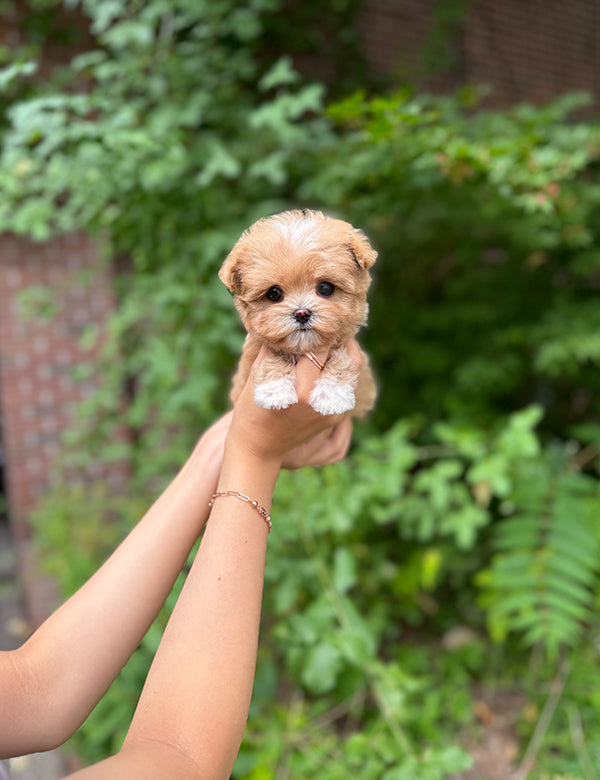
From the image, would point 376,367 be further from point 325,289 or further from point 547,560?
point 325,289

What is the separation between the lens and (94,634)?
102cm

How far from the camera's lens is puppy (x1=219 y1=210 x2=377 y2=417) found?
3.14 feet

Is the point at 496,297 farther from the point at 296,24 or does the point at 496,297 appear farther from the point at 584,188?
the point at 296,24

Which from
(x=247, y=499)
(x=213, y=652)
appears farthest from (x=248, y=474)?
(x=213, y=652)

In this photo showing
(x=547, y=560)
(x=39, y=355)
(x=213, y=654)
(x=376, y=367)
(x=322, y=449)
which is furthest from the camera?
(x=39, y=355)

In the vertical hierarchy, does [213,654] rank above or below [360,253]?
below

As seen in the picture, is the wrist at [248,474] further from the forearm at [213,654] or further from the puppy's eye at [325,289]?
the puppy's eye at [325,289]


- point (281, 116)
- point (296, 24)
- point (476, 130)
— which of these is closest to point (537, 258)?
point (476, 130)

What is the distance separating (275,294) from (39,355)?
3.38 metres

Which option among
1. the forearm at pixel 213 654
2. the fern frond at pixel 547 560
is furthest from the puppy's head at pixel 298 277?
the fern frond at pixel 547 560

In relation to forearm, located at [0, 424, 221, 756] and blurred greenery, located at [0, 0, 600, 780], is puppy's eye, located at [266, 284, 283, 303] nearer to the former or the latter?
forearm, located at [0, 424, 221, 756]

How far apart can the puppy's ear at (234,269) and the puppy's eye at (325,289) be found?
148mm

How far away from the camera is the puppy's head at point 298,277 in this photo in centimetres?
95

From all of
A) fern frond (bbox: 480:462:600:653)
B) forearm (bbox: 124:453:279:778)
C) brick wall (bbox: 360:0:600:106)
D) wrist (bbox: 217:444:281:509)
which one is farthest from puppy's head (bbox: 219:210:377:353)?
brick wall (bbox: 360:0:600:106)
